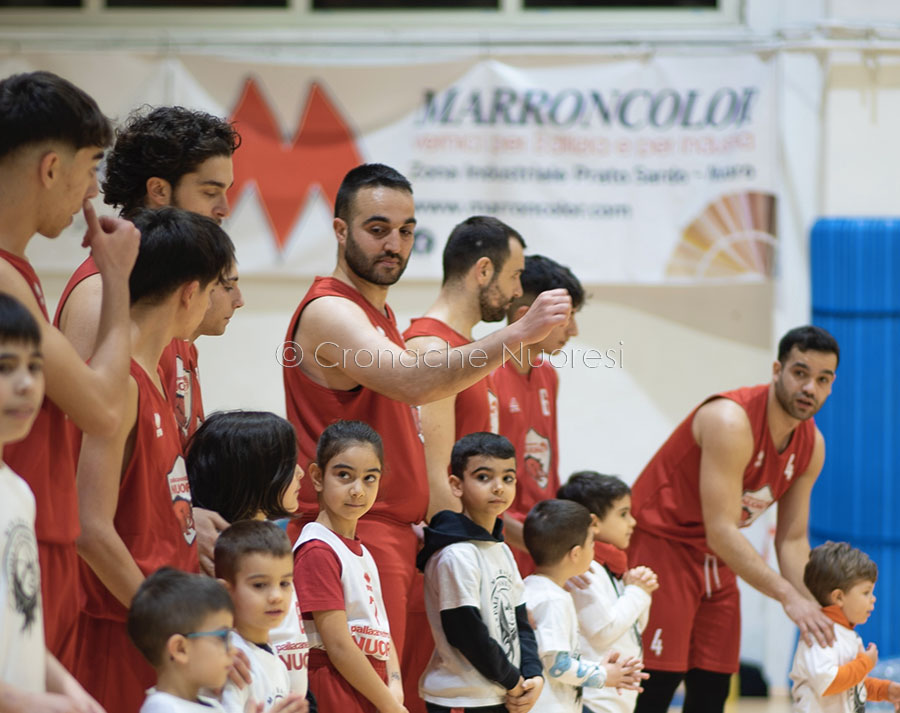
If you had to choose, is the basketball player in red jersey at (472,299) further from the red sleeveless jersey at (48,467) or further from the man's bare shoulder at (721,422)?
the red sleeveless jersey at (48,467)

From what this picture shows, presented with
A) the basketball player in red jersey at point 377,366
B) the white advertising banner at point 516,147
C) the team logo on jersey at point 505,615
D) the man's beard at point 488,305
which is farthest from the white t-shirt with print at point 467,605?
the white advertising banner at point 516,147

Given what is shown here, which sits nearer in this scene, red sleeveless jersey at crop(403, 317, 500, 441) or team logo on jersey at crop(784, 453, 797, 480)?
red sleeveless jersey at crop(403, 317, 500, 441)

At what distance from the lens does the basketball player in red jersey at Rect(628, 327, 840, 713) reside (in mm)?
4539

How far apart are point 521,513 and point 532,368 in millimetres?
630

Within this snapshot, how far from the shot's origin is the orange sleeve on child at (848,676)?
13.0ft

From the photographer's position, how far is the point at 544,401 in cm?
473

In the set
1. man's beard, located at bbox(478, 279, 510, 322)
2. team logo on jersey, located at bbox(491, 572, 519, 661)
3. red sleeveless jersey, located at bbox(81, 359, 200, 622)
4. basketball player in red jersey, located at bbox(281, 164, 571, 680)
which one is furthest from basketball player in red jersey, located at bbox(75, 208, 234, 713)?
man's beard, located at bbox(478, 279, 510, 322)

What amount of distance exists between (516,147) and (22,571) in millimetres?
5247

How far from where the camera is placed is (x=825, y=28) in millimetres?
6637

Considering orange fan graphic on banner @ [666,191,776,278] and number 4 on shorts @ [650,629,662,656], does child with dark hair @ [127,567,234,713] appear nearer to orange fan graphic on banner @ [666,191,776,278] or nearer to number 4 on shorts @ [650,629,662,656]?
number 4 on shorts @ [650,629,662,656]

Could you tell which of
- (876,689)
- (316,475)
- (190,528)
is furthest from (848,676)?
(190,528)

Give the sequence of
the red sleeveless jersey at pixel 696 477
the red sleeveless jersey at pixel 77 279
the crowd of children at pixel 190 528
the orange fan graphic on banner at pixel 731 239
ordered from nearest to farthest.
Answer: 1. the crowd of children at pixel 190 528
2. the red sleeveless jersey at pixel 77 279
3. the red sleeveless jersey at pixel 696 477
4. the orange fan graphic on banner at pixel 731 239

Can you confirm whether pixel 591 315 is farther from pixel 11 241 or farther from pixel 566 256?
pixel 11 241

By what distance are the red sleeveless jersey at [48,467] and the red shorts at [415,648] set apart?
5.36ft
